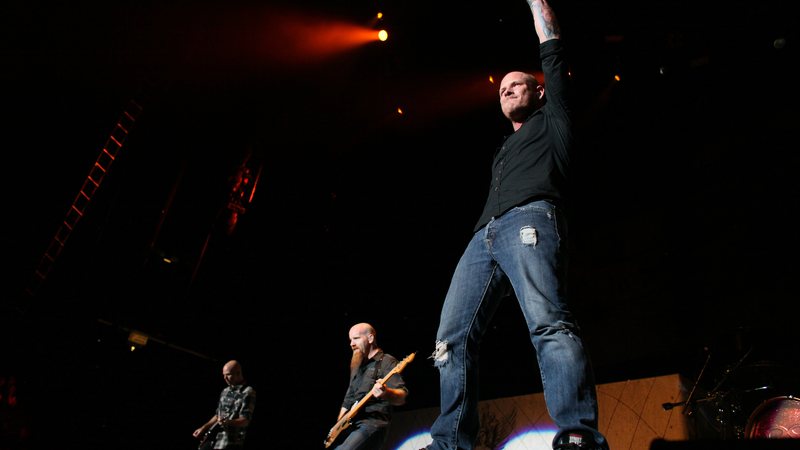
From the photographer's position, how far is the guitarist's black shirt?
15.1ft

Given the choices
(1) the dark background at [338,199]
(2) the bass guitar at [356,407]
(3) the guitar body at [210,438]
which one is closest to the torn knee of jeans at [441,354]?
(2) the bass guitar at [356,407]

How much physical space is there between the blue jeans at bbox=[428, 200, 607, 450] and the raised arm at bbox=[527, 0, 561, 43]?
2.39 ft

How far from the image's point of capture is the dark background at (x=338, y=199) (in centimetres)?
567

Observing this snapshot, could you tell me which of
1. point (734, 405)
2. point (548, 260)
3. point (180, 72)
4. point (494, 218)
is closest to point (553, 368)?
point (548, 260)

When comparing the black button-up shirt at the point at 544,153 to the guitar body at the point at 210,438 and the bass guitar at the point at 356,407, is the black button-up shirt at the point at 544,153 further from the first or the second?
the guitar body at the point at 210,438

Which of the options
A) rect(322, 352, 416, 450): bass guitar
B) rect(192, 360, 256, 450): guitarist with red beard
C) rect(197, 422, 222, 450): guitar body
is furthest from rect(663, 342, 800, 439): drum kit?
rect(197, 422, 222, 450): guitar body

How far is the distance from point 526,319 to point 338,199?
25.2ft

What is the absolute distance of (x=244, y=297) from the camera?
943cm

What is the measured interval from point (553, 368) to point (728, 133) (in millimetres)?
5674

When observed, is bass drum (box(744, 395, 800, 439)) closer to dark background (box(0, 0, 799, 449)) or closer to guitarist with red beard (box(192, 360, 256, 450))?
dark background (box(0, 0, 799, 449))

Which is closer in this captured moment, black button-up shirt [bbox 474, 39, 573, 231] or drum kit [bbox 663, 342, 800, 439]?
black button-up shirt [bbox 474, 39, 573, 231]

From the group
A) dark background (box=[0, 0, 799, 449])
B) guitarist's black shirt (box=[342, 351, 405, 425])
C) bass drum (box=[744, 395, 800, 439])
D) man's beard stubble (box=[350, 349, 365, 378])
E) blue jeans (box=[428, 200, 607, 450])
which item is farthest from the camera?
dark background (box=[0, 0, 799, 449])

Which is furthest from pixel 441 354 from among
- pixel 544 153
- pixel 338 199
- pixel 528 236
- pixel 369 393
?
pixel 338 199

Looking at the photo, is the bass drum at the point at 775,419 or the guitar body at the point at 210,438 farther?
the guitar body at the point at 210,438
